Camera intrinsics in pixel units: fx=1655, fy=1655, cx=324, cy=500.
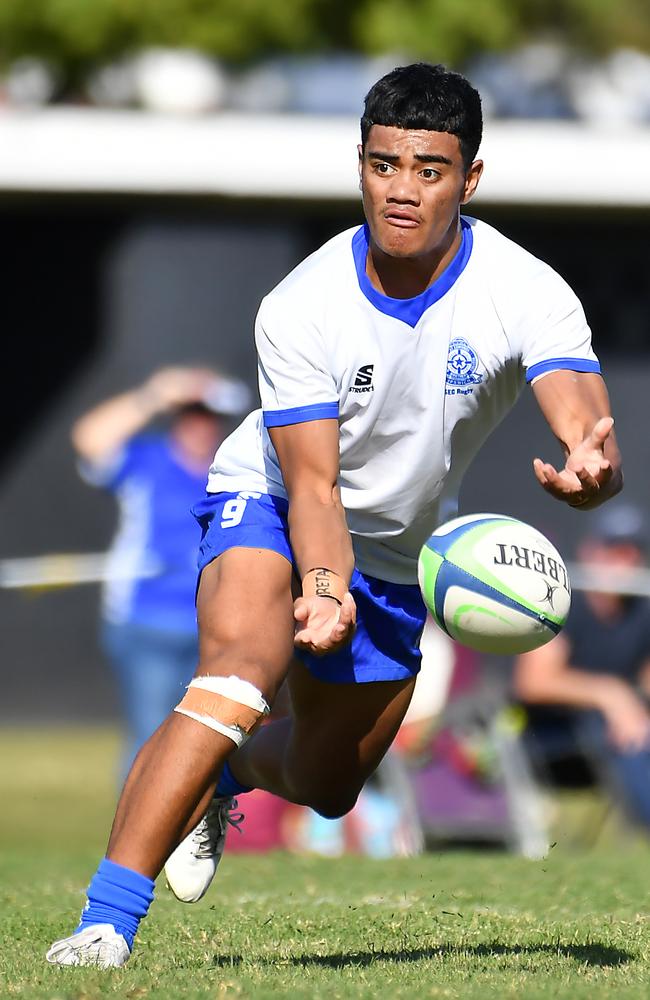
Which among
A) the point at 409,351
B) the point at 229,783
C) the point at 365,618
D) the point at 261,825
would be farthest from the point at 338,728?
the point at 261,825

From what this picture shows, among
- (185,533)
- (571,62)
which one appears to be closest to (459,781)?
(185,533)

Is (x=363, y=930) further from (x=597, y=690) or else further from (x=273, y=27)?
(x=273, y=27)

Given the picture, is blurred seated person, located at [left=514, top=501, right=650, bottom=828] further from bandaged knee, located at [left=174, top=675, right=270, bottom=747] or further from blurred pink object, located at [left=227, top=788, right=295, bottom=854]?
bandaged knee, located at [left=174, top=675, right=270, bottom=747]

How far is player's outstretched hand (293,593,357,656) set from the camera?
4512mm

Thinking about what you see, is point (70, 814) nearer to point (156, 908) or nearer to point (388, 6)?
point (156, 908)

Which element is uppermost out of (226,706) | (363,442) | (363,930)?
(363,442)

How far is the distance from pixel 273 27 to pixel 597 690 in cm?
1071

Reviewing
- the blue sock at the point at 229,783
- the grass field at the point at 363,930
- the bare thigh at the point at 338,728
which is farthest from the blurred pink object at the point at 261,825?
the bare thigh at the point at 338,728

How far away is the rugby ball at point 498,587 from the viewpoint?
15.8ft

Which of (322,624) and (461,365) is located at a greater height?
(461,365)

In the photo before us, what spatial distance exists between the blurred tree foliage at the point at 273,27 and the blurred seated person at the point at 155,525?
8070 millimetres

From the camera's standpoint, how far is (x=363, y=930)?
5746mm

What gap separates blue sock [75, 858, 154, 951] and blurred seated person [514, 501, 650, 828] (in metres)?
6.67

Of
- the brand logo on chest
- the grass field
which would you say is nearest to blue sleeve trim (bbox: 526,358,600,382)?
the brand logo on chest
